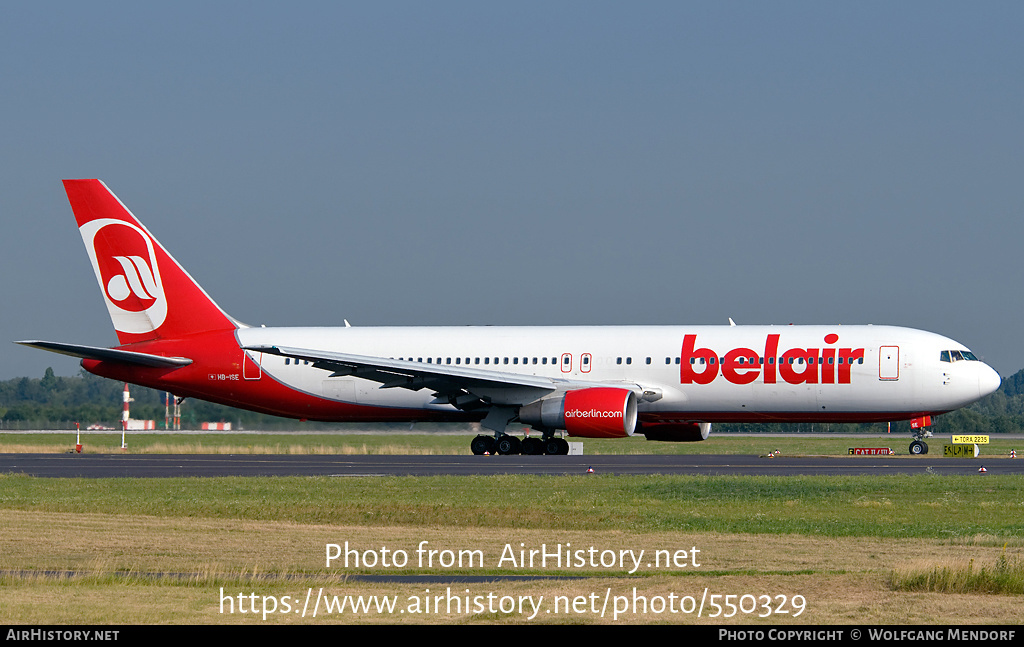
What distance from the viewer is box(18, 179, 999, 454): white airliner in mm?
39906

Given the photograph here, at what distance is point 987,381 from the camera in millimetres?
40312

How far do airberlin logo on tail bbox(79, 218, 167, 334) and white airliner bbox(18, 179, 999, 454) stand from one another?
0.05 metres

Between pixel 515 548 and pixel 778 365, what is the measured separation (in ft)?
79.3

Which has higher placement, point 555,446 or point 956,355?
point 956,355

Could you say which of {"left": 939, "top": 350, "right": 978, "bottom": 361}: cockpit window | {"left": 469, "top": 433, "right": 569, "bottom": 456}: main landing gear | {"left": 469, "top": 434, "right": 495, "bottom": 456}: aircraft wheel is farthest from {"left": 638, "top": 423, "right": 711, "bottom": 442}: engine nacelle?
{"left": 939, "top": 350, "right": 978, "bottom": 361}: cockpit window

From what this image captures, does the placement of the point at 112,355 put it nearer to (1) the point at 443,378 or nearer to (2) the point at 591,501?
(1) the point at 443,378

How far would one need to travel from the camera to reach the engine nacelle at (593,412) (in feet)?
127

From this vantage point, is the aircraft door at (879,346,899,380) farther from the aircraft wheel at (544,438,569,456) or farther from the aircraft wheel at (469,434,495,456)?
the aircraft wheel at (469,434,495,456)

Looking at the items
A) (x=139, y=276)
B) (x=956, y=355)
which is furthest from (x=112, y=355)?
(x=956, y=355)

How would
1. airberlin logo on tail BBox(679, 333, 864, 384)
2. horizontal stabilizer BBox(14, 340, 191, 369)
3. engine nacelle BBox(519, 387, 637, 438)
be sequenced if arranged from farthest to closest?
1. horizontal stabilizer BBox(14, 340, 191, 369)
2. airberlin logo on tail BBox(679, 333, 864, 384)
3. engine nacelle BBox(519, 387, 637, 438)

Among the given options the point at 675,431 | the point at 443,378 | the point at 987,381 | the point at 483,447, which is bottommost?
the point at 483,447

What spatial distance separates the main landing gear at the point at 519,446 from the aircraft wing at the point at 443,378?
1300 millimetres

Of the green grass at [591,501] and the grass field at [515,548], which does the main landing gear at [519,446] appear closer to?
the green grass at [591,501]
